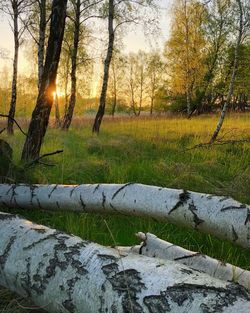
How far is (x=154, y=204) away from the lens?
295 centimetres

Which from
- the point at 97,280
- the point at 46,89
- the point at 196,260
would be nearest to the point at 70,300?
the point at 97,280

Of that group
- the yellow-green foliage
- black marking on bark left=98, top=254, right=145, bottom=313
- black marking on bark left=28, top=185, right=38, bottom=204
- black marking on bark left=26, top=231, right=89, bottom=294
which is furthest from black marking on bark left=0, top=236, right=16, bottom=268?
black marking on bark left=28, top=185, right=38, bottom=204

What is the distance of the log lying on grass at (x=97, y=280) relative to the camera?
1340 mm

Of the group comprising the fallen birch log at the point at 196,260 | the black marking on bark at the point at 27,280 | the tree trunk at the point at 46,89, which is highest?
the tree trunk at the point at 46,89

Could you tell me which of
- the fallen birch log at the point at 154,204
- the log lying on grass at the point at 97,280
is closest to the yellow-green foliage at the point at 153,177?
the fallen birch log at the point at 154,204

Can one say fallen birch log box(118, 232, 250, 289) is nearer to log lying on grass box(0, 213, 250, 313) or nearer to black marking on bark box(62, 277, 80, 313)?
log lying on grass box(0, 213, 250, 313)

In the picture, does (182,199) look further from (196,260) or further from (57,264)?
(57,264)

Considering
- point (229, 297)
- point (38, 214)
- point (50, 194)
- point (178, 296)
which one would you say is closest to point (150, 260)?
point (178, 296)

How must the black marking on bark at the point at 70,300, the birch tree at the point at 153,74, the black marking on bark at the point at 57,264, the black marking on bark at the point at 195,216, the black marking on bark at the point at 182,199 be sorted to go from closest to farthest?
the black marking on bark at the point at 70,300 < the black marking on bark at the point at 57,264 < the black marking on bark at the point at 195,216 < the black marking on bark at the point at 182,199 < the birch tree at the point at 153,74

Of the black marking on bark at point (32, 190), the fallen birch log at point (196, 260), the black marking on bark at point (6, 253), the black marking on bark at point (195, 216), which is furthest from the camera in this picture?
the black marking on bark at point (32, 190)

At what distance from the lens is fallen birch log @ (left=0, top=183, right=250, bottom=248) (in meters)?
2.57

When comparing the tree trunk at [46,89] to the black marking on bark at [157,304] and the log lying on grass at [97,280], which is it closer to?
the log lying on grass at [97,280]

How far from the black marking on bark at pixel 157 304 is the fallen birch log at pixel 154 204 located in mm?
1269

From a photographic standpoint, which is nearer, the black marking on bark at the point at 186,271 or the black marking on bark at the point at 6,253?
the black marking on bark at the point at 186,271
